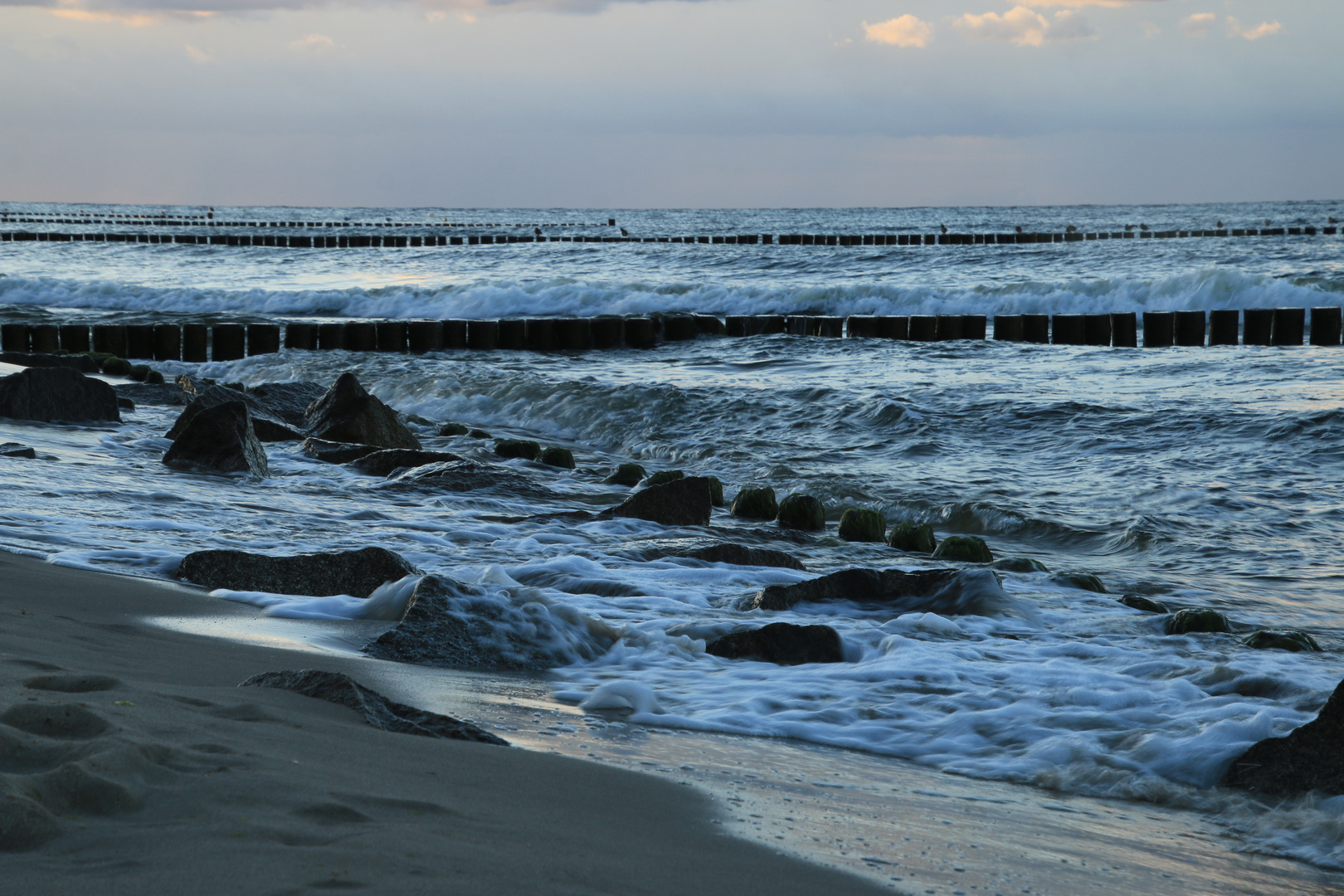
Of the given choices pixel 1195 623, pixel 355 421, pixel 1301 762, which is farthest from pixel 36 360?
pixel 1301 762

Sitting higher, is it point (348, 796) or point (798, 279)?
point (798, 279)

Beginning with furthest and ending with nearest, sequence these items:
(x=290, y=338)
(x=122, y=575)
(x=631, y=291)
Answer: (x=631, y=291) < (x=290, y=338) < (x=122, y=575)

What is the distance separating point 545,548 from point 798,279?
22.4m

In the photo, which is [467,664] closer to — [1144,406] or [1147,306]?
[1144,406]

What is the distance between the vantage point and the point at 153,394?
32.4 feet

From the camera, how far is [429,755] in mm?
2281

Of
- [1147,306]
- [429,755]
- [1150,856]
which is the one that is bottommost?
[1150,856]

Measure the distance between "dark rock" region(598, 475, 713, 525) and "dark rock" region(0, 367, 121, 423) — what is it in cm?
410

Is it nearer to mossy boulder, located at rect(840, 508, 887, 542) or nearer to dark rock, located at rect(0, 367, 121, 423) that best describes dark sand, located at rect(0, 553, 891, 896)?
mossy boulder, located at rect(840, 508, 887, 542)

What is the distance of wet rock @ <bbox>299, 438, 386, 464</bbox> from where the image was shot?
7.46m

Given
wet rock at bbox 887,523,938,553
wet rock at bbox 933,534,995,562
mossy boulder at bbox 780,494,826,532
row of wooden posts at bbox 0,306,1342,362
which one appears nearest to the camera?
wet rock at bbox 933,534,995,562

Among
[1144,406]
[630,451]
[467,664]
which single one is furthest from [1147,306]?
[467,664]

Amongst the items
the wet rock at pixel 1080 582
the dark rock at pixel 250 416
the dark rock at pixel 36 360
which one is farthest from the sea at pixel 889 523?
the dark rock at pixel 36 360

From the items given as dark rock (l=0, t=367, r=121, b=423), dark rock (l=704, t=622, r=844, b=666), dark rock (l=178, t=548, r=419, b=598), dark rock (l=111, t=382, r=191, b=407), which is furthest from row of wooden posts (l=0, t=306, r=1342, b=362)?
dark rock (l=704, t=622, r=844, b=666)
